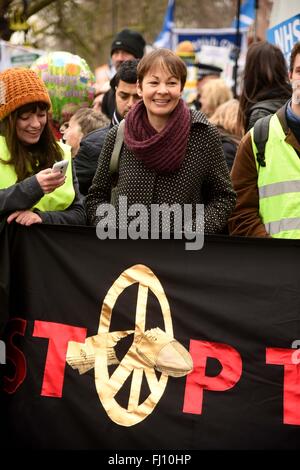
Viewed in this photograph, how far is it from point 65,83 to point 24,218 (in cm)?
236

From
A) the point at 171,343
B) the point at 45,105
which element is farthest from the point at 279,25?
the point at 171,343

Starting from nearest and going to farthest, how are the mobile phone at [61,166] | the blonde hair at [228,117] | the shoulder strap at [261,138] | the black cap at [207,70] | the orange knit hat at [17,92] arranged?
the mobile phone at [61,166], the orange knit hat at [17,92], the shoulder strap at [261,138], the blonde hair at [228,117], the black cap at [207,70]

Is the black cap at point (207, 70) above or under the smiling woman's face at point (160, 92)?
above

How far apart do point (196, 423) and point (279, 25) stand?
4.80m

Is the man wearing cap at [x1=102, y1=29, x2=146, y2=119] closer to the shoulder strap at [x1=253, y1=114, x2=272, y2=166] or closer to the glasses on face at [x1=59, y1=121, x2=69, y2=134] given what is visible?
the glasses on face at [x1=59, y1=121, x2=69, y2=134]

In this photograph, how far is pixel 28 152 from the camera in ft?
16.8

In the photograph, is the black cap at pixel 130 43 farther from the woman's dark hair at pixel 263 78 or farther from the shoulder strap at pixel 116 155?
the shoulder strap at pixel 116 155

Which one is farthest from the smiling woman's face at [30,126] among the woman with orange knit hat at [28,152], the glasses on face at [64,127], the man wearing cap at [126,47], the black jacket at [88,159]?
the man wearing cap at [126,47]

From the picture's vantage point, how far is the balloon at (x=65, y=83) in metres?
6.95

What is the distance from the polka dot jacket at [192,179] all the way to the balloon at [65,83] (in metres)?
1.82

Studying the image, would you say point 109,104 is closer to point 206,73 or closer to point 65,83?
point 65,83

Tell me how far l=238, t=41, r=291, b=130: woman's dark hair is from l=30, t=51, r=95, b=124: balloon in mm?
1306

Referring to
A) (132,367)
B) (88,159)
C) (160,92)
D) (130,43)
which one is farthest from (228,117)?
(132,367)
